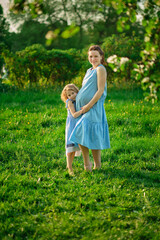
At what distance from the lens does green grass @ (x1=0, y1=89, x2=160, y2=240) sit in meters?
2.94

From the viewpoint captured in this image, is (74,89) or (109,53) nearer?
(74,89)

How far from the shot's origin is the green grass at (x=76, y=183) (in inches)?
116

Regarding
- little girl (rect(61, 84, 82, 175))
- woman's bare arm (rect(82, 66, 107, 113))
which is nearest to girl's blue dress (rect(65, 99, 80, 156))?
little girl (rect(61, 84, 82, 175))

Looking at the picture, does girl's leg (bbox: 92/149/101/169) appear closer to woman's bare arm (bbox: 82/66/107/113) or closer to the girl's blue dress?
the girl's blue dress

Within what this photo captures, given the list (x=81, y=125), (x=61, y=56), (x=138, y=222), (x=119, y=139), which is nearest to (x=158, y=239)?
(x=138, y=222)

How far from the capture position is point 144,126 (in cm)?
655

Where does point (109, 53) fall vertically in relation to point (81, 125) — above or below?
above

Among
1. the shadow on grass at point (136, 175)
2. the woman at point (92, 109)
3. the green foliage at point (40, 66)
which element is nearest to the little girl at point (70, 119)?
the woman at point (92, 109)

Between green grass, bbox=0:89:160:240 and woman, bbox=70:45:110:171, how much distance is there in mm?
550

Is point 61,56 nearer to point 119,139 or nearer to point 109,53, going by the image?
point 109,53

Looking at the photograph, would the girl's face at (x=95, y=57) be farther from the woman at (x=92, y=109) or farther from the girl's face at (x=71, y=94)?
the girl's face at (x=71, y=94)

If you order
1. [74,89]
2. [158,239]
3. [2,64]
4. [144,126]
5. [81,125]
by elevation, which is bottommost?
[158,239]

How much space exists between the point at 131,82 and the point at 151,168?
273 inches

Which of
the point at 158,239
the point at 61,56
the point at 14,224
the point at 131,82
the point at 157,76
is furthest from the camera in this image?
the point at 131,82
